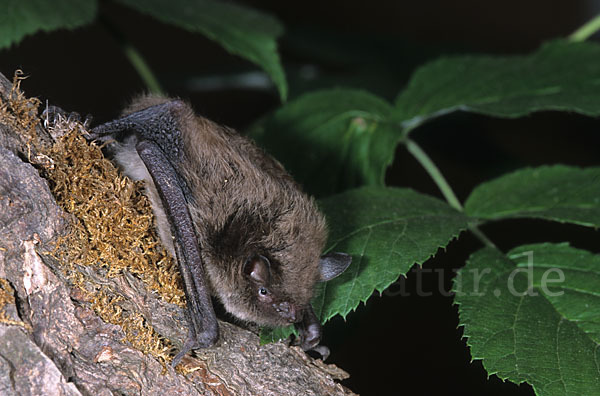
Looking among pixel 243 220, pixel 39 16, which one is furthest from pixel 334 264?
pixel 39 16

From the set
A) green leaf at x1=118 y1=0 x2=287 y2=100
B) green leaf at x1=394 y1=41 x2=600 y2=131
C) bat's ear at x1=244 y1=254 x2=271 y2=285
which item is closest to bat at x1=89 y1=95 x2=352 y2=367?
bat's ear at x1=244 y1=254 x2=271 y2=285

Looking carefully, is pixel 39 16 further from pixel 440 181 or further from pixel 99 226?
pixel 440 181

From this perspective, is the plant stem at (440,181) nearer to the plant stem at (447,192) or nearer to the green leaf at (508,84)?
the plant stem at (447,192)

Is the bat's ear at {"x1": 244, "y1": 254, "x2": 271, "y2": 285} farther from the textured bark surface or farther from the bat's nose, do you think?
the textured bark surface

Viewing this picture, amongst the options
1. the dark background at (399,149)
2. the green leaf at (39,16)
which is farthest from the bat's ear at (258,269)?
the green leaf at (39,16)

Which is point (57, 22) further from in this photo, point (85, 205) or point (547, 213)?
point (547, 213)

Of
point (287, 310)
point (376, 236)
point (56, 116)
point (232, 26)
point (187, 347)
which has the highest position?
point (232, 26)
